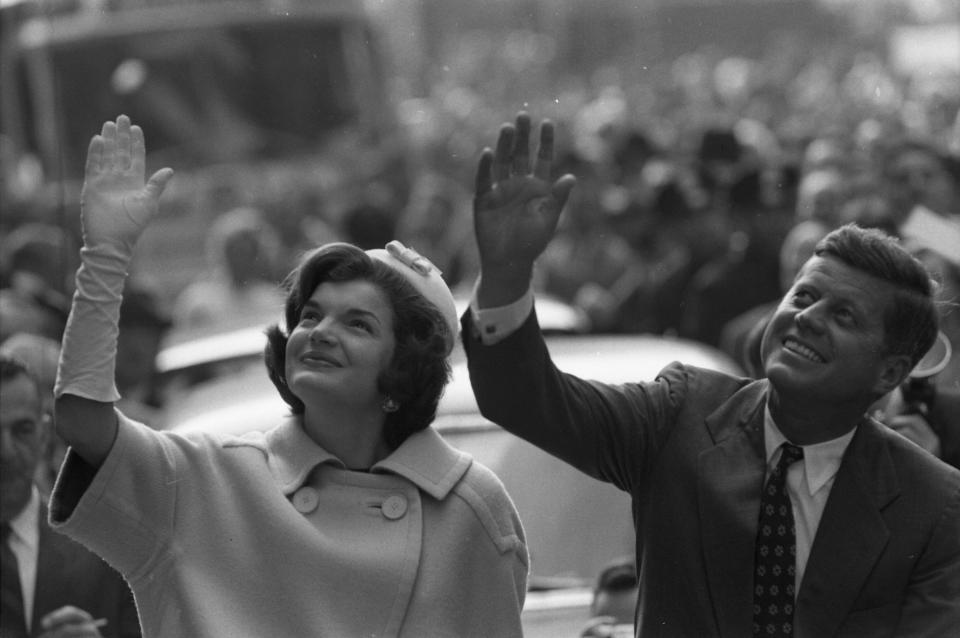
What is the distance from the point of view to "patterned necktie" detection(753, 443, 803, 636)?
3.61m

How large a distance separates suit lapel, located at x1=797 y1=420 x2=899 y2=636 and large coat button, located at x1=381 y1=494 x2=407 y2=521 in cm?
74

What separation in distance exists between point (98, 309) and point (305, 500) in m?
0.53

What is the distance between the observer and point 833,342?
3.68 meters

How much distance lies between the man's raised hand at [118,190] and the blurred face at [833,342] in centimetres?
118

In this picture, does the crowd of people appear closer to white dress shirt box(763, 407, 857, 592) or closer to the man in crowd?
the man in crowd

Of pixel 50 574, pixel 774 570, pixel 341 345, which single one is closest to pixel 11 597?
pixel 50 574

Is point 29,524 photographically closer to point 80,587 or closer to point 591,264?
point 80,587

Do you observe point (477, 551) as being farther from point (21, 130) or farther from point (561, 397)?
point (21, 130)

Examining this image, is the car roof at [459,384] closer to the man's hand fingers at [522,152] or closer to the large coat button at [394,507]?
the large coat button at [394,507]

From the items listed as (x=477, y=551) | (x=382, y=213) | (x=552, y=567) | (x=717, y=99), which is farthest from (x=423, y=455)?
(x=717, y=99)

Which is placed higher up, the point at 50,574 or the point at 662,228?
the point at 50,574

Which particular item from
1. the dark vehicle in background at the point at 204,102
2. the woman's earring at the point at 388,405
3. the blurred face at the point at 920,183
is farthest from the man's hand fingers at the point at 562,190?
the dark vehicle in background at the point at 204,102

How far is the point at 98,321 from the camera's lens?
342cm

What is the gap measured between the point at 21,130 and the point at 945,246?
1143cm
